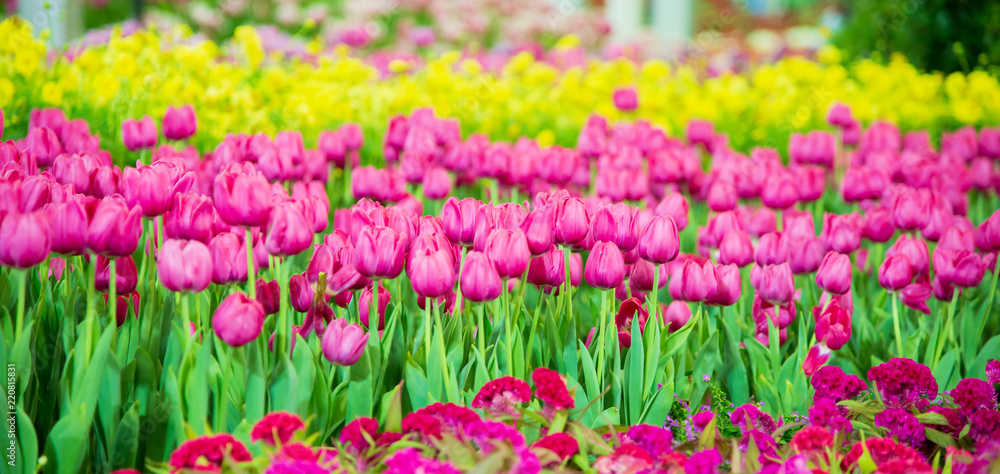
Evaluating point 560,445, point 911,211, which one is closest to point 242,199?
point 560,445

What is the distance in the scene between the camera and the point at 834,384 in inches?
70.9

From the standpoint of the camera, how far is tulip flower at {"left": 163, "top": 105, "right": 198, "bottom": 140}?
271 centimetres

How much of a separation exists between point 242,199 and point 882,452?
4.01ft

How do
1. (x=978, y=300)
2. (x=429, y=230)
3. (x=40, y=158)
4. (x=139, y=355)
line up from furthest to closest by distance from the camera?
(x=978, y=300) < (x=40, y=158) < (x=429, y=230) < (x=139, y=355)

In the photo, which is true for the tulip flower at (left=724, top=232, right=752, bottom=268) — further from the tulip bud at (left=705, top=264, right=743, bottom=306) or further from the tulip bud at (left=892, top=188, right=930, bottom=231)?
the tulip bud at (left=892, top=188, right=930, bottom=231)

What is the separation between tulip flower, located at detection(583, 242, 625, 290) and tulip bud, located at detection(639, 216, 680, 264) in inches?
4.2

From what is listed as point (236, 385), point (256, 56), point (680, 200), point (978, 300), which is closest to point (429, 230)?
point (236, 385)

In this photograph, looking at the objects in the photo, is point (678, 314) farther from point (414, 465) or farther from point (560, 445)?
point (414, 465)

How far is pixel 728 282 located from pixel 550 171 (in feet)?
3.44

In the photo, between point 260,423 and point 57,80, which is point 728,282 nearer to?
point 260,423

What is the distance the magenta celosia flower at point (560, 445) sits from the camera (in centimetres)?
141

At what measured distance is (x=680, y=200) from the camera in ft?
7.84

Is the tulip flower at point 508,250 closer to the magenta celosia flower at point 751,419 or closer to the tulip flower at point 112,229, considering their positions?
the magenta celosia flower at point 751,419

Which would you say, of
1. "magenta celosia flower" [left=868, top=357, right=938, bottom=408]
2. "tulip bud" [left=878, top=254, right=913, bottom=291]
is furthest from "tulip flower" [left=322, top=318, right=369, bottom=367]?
"tulip bud" [left=878, top=254, right=913, bottom=291]
